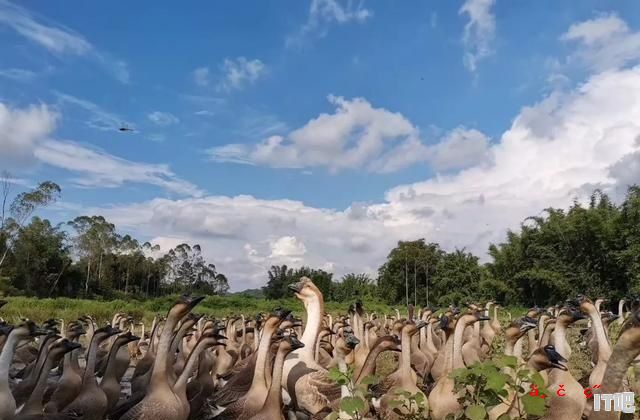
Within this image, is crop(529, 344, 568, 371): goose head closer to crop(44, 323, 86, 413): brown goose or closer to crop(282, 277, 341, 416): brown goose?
crop(282, 277, 341, 416): brown goose

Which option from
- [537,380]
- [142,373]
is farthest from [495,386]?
[142,373]

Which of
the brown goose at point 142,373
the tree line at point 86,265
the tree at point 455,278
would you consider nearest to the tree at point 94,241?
the tree line at point 86,265

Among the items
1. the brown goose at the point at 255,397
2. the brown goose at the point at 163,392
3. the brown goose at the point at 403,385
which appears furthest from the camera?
the brown goose at the point at 255,397

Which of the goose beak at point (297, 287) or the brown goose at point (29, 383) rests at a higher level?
the goose beak at point (297, 287)

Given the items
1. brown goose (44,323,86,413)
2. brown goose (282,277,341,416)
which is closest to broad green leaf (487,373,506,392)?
brown goose (282,277,341,416)

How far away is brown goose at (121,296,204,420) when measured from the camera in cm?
705

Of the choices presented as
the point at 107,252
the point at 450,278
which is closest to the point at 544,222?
the point at 450,278

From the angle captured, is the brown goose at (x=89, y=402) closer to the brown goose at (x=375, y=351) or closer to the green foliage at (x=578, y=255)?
the brown goose at (x=375, y=351)

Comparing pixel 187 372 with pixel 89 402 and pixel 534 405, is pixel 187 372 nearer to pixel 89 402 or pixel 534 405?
pixel 89 402

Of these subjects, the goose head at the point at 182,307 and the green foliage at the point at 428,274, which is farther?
the green foliage at the point at 428,274

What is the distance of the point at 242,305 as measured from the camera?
47250mm

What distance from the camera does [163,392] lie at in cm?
731

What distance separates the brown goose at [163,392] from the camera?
23.1ft

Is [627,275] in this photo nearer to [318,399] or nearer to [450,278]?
[450,278]
